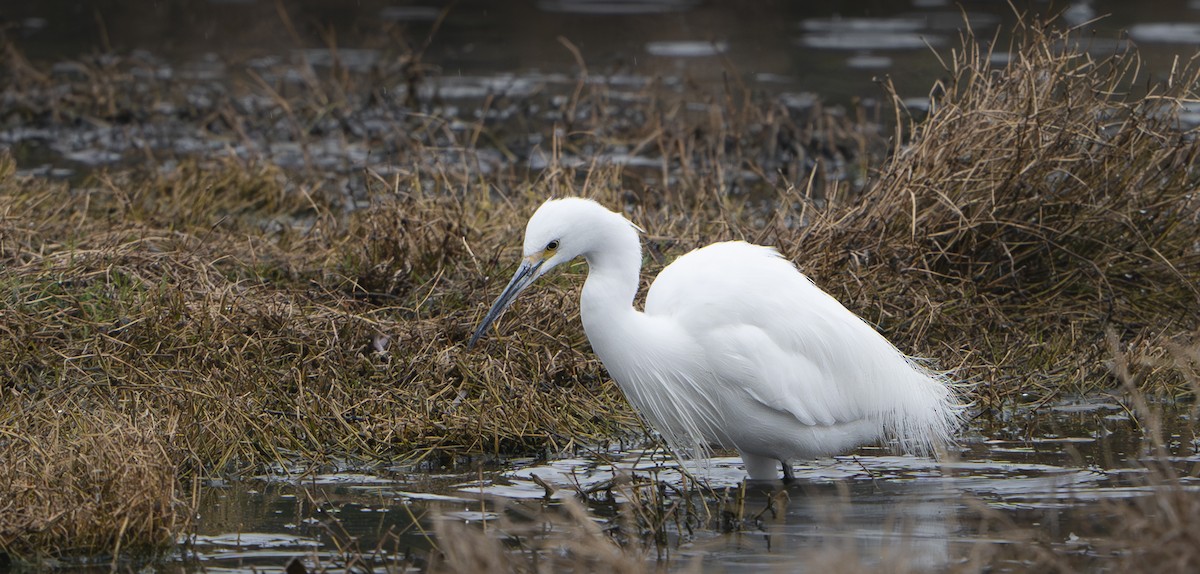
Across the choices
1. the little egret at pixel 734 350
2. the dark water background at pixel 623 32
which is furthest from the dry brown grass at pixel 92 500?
the dark water background at pixel 623 32

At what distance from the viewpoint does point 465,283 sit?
602cm

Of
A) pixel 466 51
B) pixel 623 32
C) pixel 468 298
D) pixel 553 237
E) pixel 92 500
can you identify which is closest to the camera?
pixel 92 500

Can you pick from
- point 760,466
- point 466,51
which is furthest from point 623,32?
point 760,466

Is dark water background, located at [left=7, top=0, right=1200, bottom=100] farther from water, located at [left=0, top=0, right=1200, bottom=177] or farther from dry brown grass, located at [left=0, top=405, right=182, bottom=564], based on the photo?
dry brown grass, located at [left=0, top=405, right=182, bottom=564]

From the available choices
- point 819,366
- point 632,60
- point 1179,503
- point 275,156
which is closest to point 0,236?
point 819,366

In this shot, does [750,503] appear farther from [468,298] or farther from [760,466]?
[468,298]

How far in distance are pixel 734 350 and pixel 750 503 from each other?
0.53 meters

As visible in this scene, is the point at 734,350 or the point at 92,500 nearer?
the point at 92,500

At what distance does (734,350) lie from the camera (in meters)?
4.52

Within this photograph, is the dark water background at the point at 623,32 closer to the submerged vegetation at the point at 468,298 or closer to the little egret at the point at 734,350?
the submerged vegetation at the point at 468,298

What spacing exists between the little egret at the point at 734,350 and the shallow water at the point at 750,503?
0.18 metres

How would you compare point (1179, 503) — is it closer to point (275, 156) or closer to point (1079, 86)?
point (1079, 86)

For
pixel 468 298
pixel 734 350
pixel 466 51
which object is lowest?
pixel 734 350

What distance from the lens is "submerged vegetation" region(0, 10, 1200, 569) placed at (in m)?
4.88
